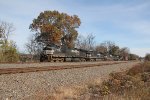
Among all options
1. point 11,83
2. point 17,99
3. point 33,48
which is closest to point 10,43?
point 33,48

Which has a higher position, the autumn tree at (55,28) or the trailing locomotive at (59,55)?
the autumn tree at (55,28)

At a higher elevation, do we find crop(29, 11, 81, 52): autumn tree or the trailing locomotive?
crop(29, 11, 81, 52): autumn tree

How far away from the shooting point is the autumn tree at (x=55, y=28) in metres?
62.2

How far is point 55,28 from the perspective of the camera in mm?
62562

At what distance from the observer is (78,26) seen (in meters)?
69.6

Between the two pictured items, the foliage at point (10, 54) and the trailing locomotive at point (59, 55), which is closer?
the trailing locomotive at point (59, 55)

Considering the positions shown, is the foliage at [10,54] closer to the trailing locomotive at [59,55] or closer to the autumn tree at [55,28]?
the trailing locomotive at [59,55]

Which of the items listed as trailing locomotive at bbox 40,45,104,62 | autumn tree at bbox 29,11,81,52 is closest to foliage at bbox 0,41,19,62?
trailing locomotive at bbox 40,45,104,62

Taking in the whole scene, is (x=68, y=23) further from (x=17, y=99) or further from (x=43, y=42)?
(x=17, y=99)

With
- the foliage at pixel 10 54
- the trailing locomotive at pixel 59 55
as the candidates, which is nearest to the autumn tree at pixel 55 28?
the trailing locomotive at pixel 59 55

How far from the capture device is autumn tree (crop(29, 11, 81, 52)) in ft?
204

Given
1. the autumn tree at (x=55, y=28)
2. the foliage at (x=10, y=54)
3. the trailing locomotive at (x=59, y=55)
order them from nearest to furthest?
the trailing locomotive at (x=59, y=55), the foliage at (x=10, y=54), the autumn tree at (x=55, y=28)

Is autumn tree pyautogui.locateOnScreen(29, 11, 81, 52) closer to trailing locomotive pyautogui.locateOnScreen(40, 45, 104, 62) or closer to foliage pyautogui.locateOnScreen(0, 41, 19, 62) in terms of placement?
trailing locomotive pyautogui.locateOnScreen(40, 45, 104, 62)

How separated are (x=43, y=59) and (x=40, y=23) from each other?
71.4 ft
